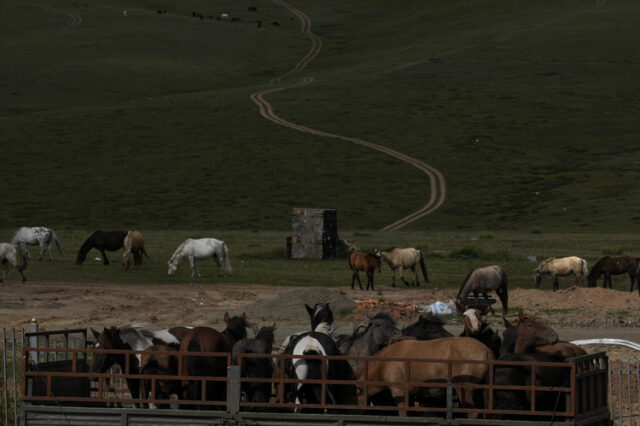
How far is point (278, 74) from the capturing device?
15162cm

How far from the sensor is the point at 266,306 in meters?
35.8

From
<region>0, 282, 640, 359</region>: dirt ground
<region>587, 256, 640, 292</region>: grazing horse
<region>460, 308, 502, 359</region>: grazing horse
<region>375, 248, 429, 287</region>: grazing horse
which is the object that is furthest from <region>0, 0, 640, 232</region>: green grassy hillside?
<region>460, 308, 502, 359</region>: grazing horse

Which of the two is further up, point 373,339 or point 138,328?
point 138,328

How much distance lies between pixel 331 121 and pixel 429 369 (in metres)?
94.0

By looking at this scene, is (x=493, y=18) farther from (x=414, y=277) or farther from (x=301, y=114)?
(x=414, y=277)

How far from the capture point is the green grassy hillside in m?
83.9

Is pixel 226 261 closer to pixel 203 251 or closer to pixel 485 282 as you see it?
pixel 203 251

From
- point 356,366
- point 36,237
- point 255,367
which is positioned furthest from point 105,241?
point 255,367

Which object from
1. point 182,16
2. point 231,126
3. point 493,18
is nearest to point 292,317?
point 231,126

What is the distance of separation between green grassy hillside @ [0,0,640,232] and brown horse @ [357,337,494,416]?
187 ft

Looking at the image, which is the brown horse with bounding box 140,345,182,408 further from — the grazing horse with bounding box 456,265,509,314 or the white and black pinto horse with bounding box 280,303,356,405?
the grazing horse with bounding box 456,265,509,314

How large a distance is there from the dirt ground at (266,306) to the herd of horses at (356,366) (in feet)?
36.9

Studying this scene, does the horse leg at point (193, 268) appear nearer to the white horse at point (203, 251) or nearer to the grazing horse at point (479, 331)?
the white horse at point (203, 251)

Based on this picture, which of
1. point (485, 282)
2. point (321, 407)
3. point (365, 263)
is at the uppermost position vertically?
point (365, 263)
